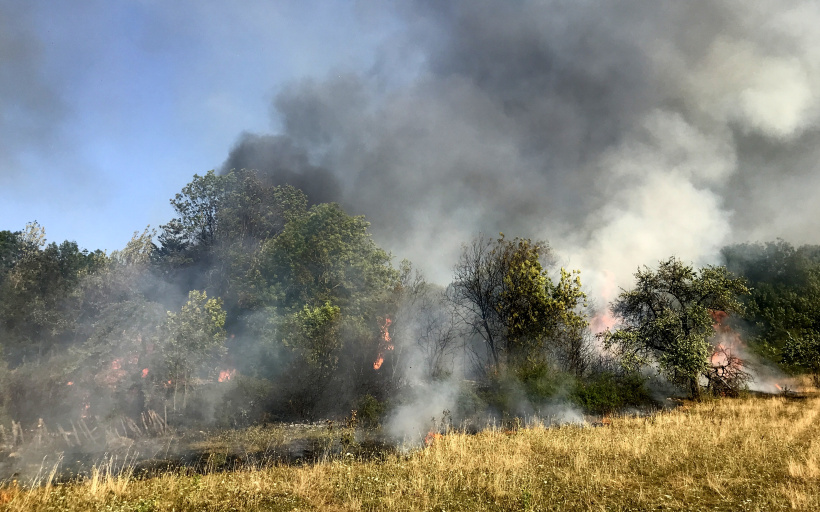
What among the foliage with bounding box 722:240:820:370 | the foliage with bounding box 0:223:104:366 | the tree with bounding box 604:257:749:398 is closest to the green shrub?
the tree with bounding box 604:257:749:398

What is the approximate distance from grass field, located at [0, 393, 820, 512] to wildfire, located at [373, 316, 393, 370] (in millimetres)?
26155

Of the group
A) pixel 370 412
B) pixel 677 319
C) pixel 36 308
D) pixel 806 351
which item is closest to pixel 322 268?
pixel 370 412

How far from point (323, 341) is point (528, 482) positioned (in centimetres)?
2638

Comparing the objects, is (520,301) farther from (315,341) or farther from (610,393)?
(315,341)

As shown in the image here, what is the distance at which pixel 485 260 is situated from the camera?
3512 cm

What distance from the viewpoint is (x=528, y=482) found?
423 inches

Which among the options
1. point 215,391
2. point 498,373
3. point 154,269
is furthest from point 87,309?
point 498,373

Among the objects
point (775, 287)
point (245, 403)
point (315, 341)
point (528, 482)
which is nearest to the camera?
point (528, 482)

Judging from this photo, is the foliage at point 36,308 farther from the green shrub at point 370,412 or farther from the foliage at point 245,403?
the green shrub at point 370,412

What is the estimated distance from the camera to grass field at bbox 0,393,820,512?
9398 mm

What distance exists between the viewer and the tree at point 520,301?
94.9 feet

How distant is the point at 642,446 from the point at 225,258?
4310 cm

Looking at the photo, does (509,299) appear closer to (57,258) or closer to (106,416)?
(106,416)

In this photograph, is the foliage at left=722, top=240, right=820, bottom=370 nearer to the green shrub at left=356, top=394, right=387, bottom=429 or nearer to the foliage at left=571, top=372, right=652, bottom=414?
the foliage at left=571, top=372, right=652, bottom=414
